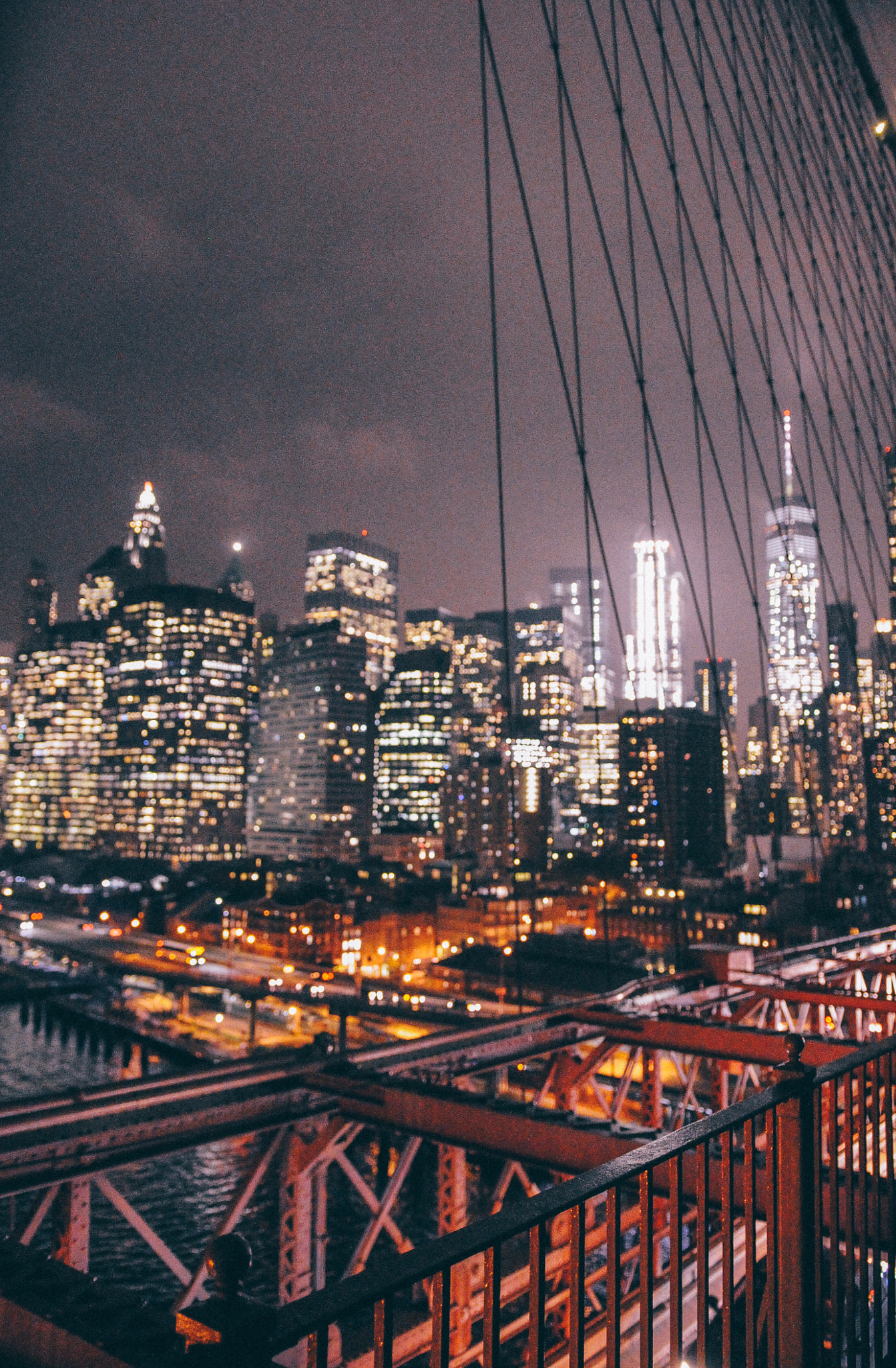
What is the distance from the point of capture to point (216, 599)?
149m

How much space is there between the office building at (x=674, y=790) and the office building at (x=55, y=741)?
8561 cm

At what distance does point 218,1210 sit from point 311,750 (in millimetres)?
121296

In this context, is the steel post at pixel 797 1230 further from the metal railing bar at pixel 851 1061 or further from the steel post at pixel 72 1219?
the steel post at pixel 72 1219

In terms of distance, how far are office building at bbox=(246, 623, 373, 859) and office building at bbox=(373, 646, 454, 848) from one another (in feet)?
21.0

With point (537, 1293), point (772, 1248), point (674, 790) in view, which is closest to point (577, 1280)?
point (537, 1293)

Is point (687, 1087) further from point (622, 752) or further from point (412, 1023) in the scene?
point (622, 752)

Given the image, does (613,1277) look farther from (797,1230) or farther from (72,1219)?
(72,1219)

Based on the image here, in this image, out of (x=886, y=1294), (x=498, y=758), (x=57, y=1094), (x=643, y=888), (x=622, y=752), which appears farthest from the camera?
(x=498, y=758)

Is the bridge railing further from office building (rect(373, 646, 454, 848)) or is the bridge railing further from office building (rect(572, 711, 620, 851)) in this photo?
office building (rect(373, 646, 454, 848))

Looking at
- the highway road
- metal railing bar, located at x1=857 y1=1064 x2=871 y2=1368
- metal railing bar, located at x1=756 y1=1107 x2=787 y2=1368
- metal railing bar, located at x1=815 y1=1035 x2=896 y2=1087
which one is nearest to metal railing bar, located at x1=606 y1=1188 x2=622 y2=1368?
metal railing bar, located at x1=756 y1=1107 x2=787 y2=1368

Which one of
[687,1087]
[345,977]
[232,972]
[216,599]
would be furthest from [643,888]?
[216,599]

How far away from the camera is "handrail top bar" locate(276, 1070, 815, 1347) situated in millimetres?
1230

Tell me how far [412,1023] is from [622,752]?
7689 centimetres

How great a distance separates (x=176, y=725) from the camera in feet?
462
